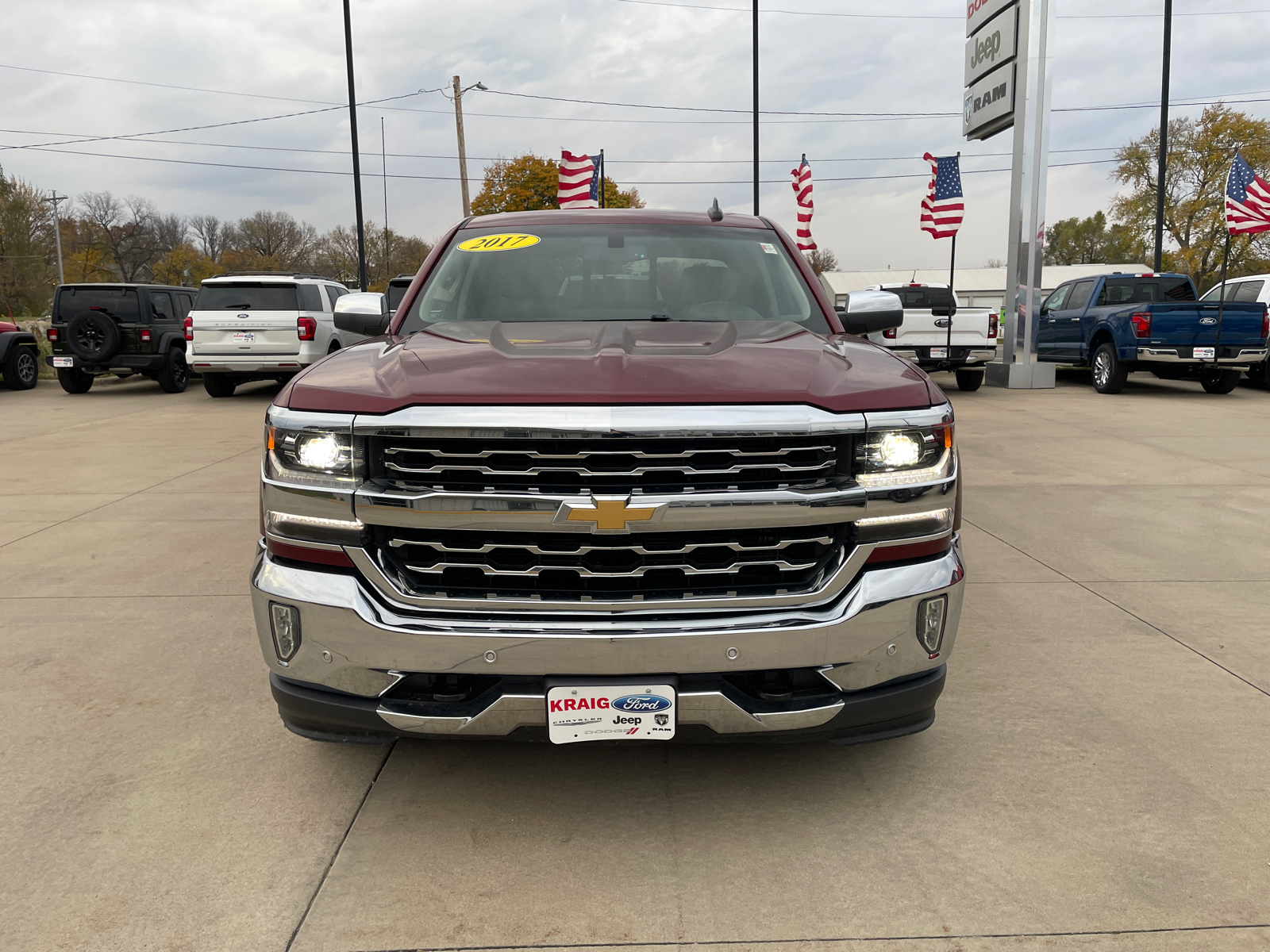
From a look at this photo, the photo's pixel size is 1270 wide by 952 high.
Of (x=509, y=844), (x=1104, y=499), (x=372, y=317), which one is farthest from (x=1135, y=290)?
(x=509, y=844)

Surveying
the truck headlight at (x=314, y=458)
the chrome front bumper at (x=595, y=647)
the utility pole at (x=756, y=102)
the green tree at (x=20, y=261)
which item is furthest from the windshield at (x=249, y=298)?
the green tree at (x=20, y=261)

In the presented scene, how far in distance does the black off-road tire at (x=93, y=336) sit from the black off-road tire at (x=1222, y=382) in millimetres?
17265

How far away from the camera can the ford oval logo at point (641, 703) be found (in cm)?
246

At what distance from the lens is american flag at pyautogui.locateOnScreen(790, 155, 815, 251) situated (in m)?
23.8

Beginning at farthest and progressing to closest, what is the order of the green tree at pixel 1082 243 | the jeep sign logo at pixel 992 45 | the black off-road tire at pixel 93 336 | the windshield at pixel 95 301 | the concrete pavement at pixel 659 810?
the green tree at pixel 1082 243, the jeep sign logo at pixel 992 45, the windshield at pixel 95 301, the black off-road tire at pixel 93 336, the concrete pavement at pixel 659 810

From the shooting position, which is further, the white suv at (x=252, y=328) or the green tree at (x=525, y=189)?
the green tree at (x=525, y=189)

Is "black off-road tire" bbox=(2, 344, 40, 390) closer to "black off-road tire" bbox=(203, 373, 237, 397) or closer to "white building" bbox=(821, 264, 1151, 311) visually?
"black off-road tire" bbox=(203, 373, 237, 397)

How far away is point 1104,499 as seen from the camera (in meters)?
7.30

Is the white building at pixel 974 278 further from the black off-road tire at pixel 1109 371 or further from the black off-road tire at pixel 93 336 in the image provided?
the black off-road tire at pixel 93 336

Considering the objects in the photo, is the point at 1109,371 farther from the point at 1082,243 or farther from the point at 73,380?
the point at 1082,243

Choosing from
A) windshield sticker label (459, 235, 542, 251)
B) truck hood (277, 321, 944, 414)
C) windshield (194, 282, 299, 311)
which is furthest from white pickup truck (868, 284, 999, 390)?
truck hood (277, 321, 944, 414)

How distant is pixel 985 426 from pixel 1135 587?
22.1 feet

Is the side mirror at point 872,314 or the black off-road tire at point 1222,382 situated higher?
the side mirror at point 872,314

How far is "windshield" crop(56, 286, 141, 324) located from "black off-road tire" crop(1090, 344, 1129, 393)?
50.9ft
